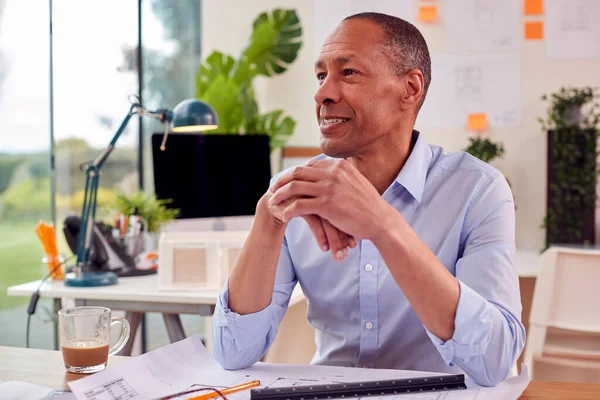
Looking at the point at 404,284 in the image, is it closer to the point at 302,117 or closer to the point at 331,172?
the point at 331,172

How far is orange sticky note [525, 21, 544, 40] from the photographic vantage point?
3.84m

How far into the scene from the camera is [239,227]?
3055 mm

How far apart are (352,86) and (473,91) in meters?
2.71

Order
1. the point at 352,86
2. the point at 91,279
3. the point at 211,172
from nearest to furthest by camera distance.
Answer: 1. the point at 352,86
2. the point at 91,279
3. the point at 211,172

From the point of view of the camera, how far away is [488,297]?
3.99ft

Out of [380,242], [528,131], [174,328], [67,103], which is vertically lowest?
[174,328]

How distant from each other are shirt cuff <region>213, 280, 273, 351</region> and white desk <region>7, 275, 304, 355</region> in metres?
0.89

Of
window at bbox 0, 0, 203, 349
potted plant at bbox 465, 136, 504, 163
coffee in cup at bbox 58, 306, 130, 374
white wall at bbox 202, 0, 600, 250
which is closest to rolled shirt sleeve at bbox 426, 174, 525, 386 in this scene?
coffee in cup at bbox 58, 306, 130, 374

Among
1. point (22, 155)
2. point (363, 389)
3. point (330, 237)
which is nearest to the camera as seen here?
point (363, 389)

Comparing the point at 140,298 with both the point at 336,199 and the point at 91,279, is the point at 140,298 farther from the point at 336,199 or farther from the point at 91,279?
the point at 336,199

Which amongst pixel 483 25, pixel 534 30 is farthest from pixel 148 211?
pixel 534 30

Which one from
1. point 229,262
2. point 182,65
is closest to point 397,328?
point 229,262

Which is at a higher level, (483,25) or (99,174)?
(483,25)

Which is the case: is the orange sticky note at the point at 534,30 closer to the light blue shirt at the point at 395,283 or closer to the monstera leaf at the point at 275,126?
the monstera leaf at the point at 275,126
